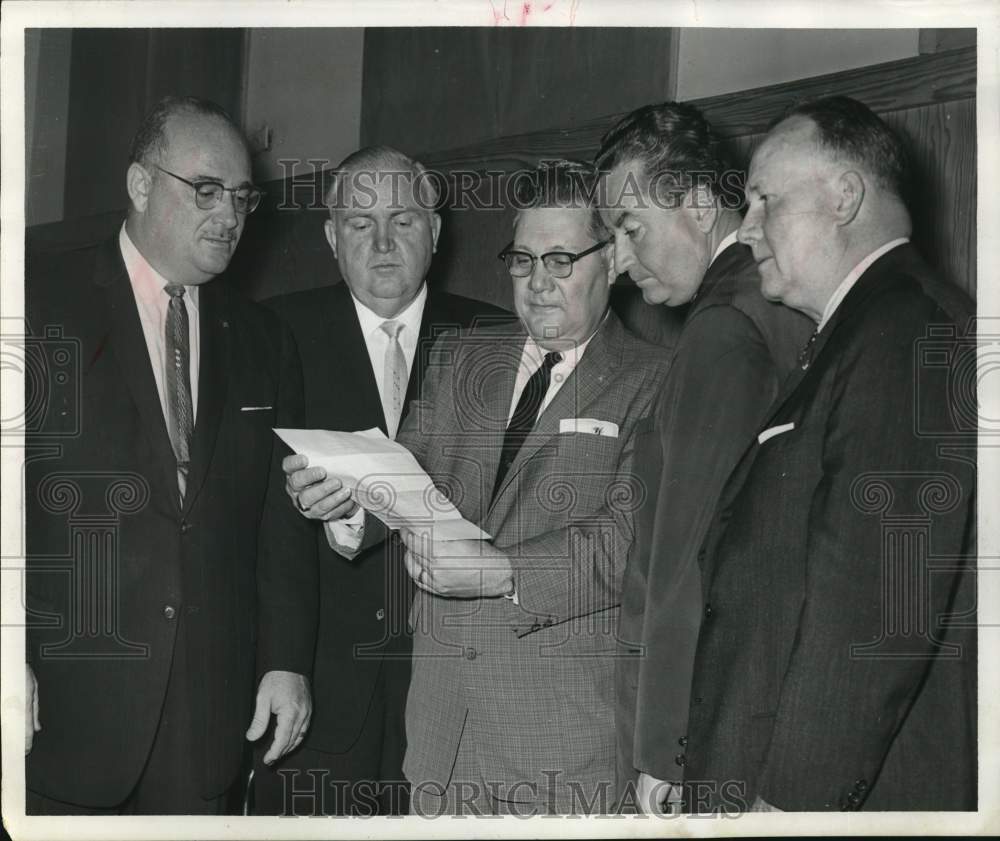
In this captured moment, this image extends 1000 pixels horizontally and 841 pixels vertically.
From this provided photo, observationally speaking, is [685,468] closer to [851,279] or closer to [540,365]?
[540,365]

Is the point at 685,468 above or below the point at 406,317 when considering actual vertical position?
below

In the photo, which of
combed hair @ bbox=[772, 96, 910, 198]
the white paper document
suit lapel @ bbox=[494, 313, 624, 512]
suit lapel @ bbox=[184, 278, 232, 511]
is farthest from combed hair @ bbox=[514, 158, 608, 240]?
suit lapel @ bbox=[184, 278, 232, 511]

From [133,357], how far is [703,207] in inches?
48.4

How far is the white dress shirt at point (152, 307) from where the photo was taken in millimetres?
2508

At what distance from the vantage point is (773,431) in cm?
227

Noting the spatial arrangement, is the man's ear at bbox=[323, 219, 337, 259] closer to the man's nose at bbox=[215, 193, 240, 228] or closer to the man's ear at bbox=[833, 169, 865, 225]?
the man's nose at bbox=[215, 193, 240, 228]

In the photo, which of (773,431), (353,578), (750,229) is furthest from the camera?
(353,578)

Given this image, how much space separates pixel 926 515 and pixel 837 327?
→ 45cm

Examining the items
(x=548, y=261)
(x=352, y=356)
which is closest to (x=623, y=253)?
(x=548, y=261)

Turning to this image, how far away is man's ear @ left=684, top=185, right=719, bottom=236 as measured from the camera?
2412 mm

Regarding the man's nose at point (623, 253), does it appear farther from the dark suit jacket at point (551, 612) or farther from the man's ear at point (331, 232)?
the man's ear at point (331, 232)

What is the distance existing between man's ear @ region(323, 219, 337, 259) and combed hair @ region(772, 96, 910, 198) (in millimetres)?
992

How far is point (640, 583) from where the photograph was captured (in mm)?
2385

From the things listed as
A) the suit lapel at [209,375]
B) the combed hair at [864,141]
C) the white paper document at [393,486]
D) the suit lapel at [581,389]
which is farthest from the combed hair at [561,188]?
the suit lapel at [209,375]
